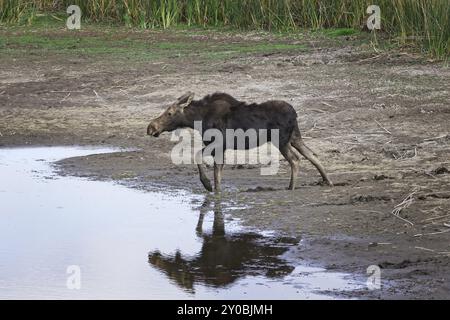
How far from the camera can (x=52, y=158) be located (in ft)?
49.9

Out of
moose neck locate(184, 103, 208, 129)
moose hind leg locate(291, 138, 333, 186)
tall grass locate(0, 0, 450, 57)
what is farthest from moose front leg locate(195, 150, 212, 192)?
tall grass locate(0, 0, 450, 57)

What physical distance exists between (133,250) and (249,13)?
44.5ft

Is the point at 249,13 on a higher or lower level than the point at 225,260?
higher

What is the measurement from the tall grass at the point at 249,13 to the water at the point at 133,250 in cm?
803

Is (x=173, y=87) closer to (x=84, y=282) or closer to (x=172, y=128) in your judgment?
(x=172, y=128)

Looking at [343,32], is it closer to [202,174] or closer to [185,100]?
[185,100]

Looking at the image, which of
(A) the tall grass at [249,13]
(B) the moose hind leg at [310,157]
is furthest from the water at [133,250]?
(A) the tall grass at [249,13]

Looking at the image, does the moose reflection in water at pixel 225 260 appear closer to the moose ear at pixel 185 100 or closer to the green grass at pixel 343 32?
the moose ear at pixel 185 100

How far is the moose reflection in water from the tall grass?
911 centimetres

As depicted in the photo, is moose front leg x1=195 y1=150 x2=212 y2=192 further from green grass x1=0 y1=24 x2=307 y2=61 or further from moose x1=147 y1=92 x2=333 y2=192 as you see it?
green grass x1=0 y1=24 x2=307 y2=61

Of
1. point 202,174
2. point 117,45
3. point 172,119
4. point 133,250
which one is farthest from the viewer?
point 117,45

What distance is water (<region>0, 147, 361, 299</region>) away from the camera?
9.34 meters

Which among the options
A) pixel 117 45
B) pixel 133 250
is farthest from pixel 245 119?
pixel 117 45

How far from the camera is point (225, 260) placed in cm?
1016
